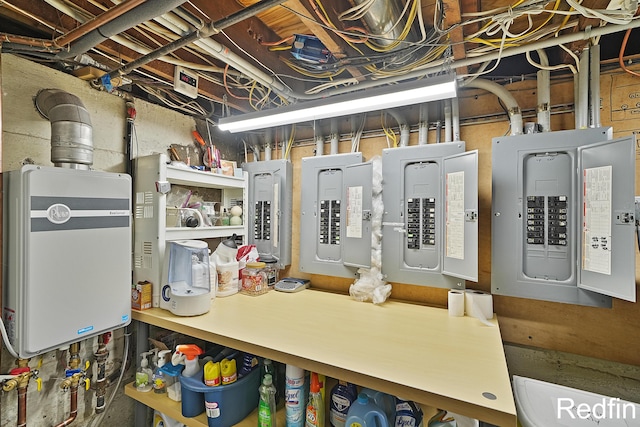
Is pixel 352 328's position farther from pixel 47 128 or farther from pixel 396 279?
pixel 47 128

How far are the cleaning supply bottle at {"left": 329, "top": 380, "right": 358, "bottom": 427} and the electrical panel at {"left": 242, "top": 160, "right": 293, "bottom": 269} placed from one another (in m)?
1.02

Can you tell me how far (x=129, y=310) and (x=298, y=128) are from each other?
162 centimetres

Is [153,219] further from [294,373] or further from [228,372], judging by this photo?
[294,373]

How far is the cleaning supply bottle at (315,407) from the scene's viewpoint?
4.02 ft

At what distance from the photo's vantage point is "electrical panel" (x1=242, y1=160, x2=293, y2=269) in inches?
85.4

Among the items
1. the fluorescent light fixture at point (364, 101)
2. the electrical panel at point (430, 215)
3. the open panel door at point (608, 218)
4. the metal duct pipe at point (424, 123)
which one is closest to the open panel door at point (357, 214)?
the electrical panel at point (430, 215)

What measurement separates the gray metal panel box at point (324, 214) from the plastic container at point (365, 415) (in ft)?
2.72

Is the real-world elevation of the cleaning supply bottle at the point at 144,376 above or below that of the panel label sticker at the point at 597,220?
below

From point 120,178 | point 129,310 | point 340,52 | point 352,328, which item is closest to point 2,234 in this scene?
point 120,178

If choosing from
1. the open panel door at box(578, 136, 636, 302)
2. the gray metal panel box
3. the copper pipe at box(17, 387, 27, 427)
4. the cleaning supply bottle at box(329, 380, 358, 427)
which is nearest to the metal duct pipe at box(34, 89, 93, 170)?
the copper pipe at box(17, 387, 27, 427)

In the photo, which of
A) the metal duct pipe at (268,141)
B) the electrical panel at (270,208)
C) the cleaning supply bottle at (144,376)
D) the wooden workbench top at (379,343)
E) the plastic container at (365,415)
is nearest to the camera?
the wooden workbench top at (379,343)

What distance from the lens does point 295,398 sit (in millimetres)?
1265

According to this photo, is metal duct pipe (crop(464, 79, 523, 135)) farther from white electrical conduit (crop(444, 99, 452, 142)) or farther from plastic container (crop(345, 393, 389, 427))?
plastic container (crop(345, 393, 389, 427))

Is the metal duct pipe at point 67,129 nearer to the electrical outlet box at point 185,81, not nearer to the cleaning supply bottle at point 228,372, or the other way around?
the electrical outlet box at point 185,81
